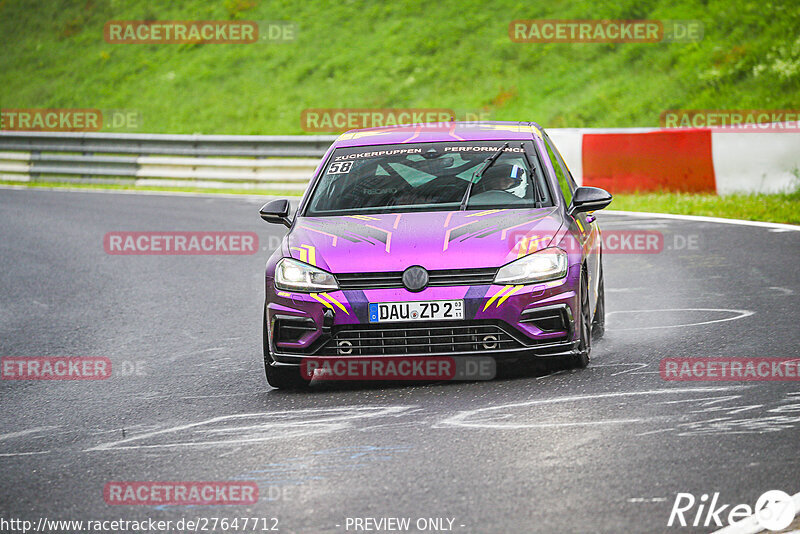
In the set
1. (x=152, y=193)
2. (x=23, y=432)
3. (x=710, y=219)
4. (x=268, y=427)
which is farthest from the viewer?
(x=152, y=193)

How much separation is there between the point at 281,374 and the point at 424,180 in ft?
5.48

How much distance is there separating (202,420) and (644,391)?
8.05 ft

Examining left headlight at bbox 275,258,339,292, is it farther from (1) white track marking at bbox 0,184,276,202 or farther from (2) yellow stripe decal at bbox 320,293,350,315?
(1) white track marking at bbox 0,184,276,202

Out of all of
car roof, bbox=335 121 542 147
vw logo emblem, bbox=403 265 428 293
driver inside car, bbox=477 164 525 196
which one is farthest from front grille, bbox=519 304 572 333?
car roof, bbox=335 121 542 147

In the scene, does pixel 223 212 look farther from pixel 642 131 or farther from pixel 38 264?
pixel 642 131

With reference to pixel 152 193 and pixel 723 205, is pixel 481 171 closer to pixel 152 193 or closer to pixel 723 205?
pixel 723 205

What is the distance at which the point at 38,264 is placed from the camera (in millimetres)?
13312

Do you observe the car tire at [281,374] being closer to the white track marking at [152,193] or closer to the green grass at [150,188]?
the white track marking at [152,193]

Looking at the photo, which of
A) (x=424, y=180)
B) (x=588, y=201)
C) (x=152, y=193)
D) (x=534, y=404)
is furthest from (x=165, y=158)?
(x=534, y=404)

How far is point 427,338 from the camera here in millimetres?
6445

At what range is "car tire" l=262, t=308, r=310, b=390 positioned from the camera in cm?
679

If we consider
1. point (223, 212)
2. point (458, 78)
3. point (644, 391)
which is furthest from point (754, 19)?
point (644, 391)

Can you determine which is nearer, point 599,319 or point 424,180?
point 424,180

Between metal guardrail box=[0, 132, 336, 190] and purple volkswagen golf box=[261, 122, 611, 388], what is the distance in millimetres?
14457
